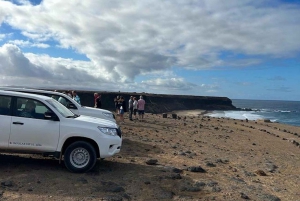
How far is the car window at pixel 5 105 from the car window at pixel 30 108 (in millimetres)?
186

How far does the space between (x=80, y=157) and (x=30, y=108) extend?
153 cm

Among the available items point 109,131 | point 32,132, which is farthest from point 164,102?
point 32,132

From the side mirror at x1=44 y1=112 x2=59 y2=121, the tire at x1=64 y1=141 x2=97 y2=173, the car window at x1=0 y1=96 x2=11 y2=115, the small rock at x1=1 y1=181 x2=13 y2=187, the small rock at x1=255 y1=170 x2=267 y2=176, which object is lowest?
the small rock at x1=255 y1=170 x2=267 y2=176

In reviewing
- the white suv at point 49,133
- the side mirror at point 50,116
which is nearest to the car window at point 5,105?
the white suv at point 49,133

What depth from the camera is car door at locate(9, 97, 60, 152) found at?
7348mm

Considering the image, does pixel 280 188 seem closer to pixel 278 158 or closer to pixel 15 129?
pixel 278 158

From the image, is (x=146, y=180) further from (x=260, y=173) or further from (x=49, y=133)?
(x=260, y=173)

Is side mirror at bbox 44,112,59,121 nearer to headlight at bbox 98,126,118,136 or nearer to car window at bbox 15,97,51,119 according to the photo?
car window at bbox 15,97,51,119

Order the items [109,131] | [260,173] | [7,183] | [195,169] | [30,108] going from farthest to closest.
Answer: [260,173], [195,169], [109,131], [30,108], [7,183]

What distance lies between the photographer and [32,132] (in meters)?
7.35

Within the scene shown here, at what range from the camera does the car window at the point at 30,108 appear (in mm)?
7500

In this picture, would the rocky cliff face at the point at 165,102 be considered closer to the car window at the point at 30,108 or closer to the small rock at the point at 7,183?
the car window at the point at 30,108

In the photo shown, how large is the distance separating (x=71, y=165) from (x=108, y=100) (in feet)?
188

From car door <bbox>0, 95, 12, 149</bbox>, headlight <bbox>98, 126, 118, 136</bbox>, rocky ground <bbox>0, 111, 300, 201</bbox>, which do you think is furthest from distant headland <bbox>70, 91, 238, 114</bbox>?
car door <bbox>0, 95, 12, 149</bbox>
